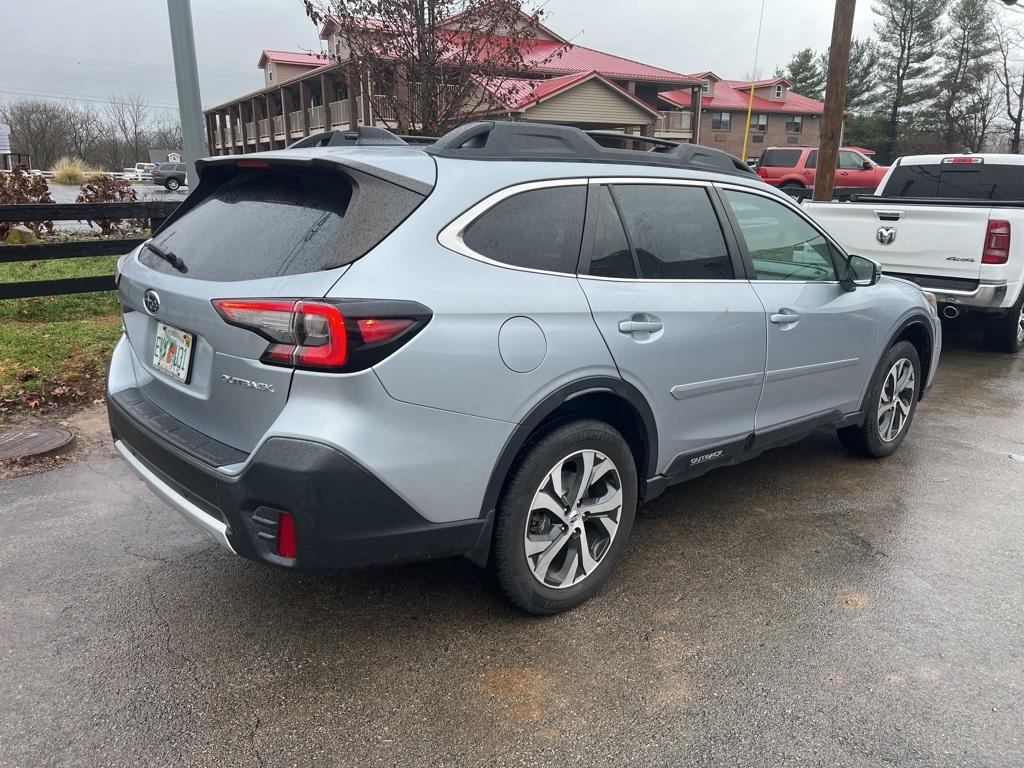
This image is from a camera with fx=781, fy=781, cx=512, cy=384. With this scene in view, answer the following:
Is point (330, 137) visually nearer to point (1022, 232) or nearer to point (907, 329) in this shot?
point (907, 329)

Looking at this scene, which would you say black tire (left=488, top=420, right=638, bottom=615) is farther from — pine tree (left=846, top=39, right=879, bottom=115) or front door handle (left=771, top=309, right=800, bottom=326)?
pine tree (left=846, top=39, right=879, bottom=115)

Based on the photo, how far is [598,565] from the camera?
3.14 metres

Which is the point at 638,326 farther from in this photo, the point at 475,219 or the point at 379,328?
the point at 379,328

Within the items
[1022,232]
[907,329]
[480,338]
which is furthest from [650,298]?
[1022,232]

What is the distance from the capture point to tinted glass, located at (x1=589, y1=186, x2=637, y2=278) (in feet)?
9.93

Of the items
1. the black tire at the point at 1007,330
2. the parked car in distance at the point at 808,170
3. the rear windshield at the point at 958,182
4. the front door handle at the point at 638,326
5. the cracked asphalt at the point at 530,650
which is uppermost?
the parked car in distance at the point at 808,170

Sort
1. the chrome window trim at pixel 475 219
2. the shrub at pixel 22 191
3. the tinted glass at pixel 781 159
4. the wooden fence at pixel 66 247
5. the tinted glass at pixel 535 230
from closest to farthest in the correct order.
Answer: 1. the chrome window trim at pixel 475 219
2. the tinted glass at pixel 535 230
3. the wooden fence at pixel 66 247
4. the shrub at pixel 22 191
5. the tinted glass at pixel 781 159

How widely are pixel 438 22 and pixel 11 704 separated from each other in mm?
7036

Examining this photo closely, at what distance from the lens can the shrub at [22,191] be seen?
417 inches

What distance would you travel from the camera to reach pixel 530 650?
2.85 m

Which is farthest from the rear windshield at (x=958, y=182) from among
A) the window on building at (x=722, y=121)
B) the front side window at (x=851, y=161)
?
the window on building at (x=722, y=121)

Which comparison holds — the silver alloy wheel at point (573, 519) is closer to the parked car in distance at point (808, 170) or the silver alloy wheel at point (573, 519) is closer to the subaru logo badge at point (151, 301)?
the subaru logo badge at point (151, 301)

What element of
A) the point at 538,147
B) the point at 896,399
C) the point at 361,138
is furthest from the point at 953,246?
the point at 361,138

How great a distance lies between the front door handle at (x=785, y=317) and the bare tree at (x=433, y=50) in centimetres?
537
